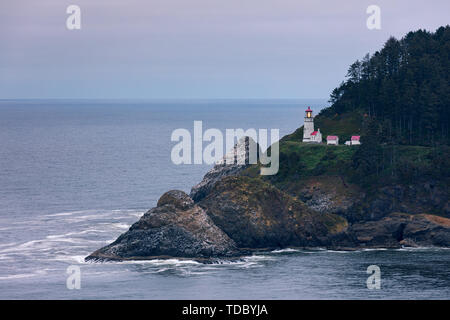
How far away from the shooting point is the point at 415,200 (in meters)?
122

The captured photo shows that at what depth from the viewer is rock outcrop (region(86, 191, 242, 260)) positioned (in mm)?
105188

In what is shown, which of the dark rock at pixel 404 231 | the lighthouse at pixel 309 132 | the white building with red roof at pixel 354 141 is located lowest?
the dark rock at pixel 404 231

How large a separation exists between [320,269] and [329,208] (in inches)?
866

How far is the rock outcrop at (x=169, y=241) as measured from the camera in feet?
345

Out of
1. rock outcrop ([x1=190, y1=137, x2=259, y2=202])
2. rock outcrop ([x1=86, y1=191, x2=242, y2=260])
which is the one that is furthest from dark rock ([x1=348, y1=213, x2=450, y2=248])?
rock outcrop ([x1=190, y1=137, x2=259, y2=202])

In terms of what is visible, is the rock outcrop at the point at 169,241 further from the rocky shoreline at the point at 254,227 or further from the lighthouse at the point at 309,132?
the lighthouse at the point at 309,132

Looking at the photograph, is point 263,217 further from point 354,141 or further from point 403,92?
point 403,92

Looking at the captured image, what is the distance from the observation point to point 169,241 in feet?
346

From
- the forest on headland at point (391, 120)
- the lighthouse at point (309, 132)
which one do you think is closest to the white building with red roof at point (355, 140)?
the forest on headland at point (391, 120)

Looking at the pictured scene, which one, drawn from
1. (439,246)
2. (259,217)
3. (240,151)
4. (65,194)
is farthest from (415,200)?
(65,194)

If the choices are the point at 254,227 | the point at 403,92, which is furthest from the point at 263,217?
the point at 403,92

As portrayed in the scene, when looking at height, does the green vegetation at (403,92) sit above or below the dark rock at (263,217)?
above

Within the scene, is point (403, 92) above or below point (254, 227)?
above
